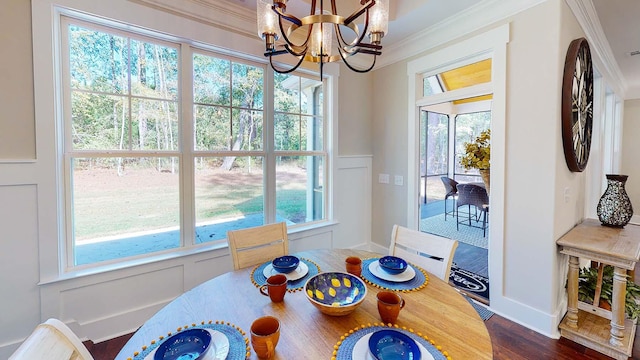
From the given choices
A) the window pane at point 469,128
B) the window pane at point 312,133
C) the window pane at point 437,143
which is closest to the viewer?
the window pane at point 312,133

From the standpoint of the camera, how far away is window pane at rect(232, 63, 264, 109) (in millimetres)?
2391

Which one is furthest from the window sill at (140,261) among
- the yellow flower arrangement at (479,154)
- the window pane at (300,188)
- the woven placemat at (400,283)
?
the yellow flower arrangement at (479,154)

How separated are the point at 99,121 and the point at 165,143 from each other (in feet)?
1.40

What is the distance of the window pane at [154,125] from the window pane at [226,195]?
0.28 meters

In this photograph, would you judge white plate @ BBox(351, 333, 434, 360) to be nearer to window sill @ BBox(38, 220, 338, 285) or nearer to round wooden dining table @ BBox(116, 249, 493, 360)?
round wooden dining table @ BBox(116, 249, 493, 360)

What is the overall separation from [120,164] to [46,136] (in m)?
0.42

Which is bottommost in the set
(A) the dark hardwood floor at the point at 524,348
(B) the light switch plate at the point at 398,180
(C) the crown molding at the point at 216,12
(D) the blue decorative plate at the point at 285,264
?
(A) the dark hardwood floor at the point at 524,348

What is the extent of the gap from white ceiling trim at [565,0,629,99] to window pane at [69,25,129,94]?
3.33 metres

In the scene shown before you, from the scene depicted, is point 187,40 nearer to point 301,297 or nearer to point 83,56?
point 83,56

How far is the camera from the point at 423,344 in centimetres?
83

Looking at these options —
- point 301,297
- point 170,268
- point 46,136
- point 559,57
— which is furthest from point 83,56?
point 559,57

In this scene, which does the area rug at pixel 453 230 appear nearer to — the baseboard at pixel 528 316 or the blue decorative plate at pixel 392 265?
the baseboard at pixel 528 316

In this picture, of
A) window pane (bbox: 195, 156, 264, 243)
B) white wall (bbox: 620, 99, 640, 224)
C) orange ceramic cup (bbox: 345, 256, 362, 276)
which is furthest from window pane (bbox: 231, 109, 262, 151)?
white wall (bbox: 620, 99, 640, 224)

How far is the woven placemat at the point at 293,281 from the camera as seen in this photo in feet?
4.00
